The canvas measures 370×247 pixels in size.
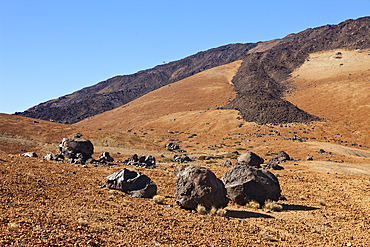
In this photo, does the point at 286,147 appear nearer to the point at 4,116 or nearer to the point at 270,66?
the point at 4,116

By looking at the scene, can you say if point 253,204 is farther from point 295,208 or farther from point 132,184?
point 132,184

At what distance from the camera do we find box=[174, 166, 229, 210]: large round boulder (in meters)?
11.6

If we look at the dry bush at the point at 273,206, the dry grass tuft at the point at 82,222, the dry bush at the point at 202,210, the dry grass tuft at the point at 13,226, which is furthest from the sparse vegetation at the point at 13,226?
the dry bush at the point at 273,206

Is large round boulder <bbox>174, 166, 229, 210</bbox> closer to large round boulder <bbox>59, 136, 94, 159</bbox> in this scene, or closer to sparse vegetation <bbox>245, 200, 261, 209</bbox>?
sparse vegetation <bbox>245, 200, 261, 209</bbox>

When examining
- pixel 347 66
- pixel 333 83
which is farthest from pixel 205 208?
pixel 347 66

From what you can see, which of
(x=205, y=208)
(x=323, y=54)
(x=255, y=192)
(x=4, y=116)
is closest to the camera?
(x=205, y=208)

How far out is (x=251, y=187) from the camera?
14023 millimetres

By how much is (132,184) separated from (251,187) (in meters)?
7.03

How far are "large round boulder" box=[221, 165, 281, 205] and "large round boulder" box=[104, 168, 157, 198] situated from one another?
4780 mm

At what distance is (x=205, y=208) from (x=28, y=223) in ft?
23.6

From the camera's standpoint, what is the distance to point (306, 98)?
8869 cm

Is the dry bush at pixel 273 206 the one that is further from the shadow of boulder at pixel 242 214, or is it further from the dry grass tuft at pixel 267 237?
the dry grass tuft at pixel 267 237

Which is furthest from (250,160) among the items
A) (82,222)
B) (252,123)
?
(252,123)

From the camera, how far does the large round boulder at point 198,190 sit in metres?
11.6
